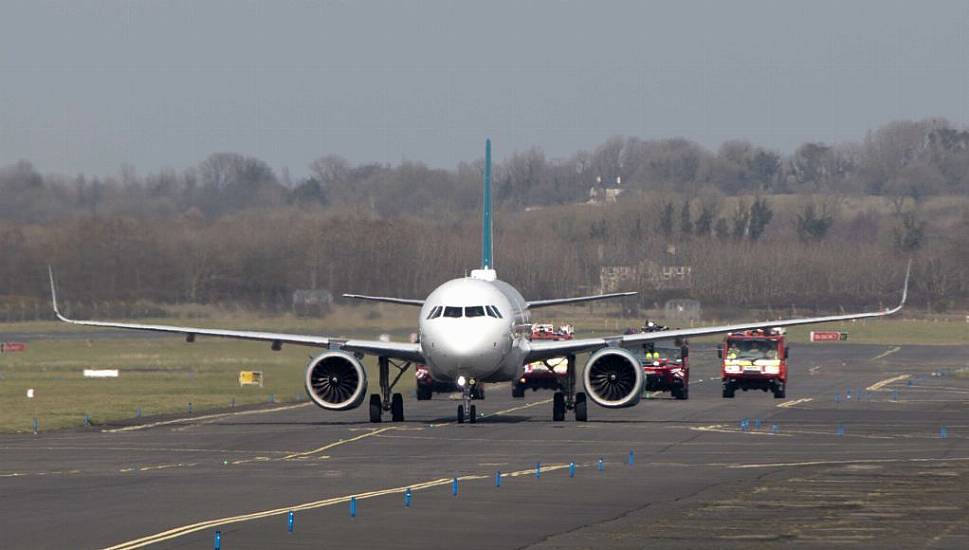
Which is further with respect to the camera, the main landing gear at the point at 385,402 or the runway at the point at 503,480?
the main landing gear at the point at 385,402

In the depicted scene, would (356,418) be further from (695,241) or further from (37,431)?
(695,241)

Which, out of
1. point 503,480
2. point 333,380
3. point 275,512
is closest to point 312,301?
point 333,380

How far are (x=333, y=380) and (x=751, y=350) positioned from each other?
22467 mm

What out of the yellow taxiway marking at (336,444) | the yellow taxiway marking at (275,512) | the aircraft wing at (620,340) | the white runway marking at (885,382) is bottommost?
the yellow taxiway marking at (275,512)

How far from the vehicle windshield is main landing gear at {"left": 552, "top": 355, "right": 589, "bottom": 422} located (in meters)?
15.7

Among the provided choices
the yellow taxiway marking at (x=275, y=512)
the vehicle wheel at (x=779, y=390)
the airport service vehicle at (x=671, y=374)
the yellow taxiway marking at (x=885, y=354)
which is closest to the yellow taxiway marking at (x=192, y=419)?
the airport service vehicle at (x=671, y=374)

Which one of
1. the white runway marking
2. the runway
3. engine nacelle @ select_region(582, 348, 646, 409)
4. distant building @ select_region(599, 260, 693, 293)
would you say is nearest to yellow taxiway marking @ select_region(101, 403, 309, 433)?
the runway

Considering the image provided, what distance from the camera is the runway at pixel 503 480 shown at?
25.2m

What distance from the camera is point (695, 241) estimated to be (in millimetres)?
133000

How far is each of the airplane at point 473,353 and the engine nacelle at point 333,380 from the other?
0.03 metres

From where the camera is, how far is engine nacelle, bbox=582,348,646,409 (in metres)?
47.8

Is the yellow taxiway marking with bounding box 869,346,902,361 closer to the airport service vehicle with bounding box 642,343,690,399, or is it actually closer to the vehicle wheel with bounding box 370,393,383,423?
the airport service vehicle with bounding box 642,343,690,399

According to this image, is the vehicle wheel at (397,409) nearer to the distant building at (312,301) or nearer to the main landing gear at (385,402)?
the main landing gear at (385,402)

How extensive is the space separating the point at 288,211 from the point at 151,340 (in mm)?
11928
